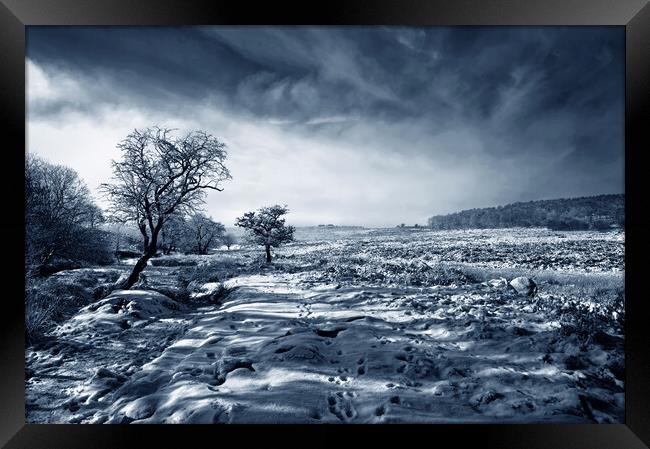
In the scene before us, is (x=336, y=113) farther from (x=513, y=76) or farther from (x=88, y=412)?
(x=88, y=412)

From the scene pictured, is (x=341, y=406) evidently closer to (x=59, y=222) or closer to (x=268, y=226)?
(x=268, y=226)

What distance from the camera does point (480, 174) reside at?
3660 millimetres

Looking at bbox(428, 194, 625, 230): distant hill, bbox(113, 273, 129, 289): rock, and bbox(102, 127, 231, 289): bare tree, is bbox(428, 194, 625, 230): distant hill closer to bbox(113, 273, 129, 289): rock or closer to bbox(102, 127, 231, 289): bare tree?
bbox(102, 127, 231, 289): bare tree

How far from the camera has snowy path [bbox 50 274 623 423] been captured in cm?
273

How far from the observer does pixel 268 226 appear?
3959 millimetres

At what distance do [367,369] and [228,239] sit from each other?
3.01 metres

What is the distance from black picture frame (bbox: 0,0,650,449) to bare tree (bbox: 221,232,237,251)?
2.49 meters

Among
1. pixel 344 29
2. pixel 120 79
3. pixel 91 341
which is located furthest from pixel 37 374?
pixel 344 29

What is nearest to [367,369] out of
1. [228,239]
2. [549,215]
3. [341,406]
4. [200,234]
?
[341,406]

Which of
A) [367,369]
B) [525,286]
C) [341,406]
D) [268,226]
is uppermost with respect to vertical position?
[268,226]
